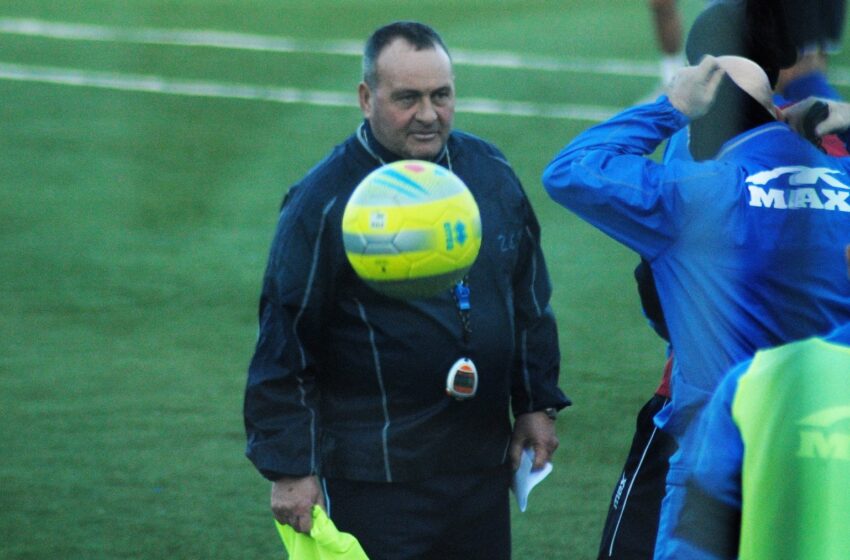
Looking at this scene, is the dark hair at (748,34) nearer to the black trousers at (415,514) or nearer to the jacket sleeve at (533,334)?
the jacket sleeve at (533,334)

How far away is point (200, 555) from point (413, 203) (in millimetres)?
2621

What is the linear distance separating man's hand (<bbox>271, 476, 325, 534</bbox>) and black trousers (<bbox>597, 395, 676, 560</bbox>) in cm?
85

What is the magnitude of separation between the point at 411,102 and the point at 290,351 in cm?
74

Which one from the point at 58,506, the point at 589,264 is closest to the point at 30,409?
the point at 58,506

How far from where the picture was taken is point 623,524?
4301 mm

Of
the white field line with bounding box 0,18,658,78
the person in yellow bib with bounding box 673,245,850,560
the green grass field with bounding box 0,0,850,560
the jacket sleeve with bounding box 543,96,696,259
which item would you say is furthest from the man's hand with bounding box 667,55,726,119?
the white field line with bounding box 0,18,658,78

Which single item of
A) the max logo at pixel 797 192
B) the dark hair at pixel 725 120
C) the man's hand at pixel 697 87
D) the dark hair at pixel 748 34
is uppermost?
the dark hair at pixel 748 34

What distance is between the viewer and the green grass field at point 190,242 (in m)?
6.41

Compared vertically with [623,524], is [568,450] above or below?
below

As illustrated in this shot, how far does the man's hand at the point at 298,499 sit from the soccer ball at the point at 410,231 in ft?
1.96

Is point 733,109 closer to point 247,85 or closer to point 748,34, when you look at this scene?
point 748,34

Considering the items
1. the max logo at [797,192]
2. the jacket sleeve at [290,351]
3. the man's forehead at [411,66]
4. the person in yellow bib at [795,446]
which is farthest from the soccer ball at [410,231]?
the person in yellow bib at [795,446]

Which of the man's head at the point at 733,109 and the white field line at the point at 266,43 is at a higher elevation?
the man's head at the point at 733,109

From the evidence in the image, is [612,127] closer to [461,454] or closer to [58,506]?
[461,454]
